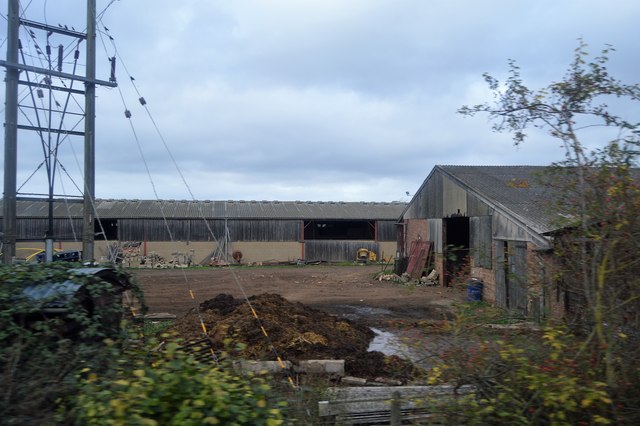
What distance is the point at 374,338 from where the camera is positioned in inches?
512

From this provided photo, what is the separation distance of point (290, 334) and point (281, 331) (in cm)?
31

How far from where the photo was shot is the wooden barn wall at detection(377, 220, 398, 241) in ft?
139

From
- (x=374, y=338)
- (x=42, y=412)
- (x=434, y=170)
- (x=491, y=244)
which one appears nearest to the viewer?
(x=42, y=412)

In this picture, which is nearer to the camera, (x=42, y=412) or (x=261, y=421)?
(x=261, y=421)

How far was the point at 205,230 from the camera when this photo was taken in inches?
1549

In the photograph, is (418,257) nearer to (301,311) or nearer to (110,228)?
(301,311)

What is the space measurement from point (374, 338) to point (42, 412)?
10.2 m

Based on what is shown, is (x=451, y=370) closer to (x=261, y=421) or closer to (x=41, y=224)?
(x=261, y=421)

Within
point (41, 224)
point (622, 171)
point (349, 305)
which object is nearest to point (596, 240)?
point (622, 171)

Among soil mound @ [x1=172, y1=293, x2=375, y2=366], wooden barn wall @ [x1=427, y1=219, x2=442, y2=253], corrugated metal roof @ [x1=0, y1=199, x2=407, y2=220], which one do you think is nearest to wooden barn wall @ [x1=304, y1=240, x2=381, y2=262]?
corrugated metal roof @ [x1=0, y1=199, x2=407, y2=220]

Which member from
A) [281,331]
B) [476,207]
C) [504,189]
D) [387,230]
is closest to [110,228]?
[387,230]

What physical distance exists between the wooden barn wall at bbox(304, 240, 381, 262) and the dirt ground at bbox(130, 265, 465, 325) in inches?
291

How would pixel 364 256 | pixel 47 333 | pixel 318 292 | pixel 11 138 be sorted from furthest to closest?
pixel 364 256, pixel 318 292, pixel 11 138, pixel 47 333

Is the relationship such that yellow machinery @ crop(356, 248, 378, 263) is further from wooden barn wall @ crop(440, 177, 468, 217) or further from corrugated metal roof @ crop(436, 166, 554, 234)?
wooden barn wall @ crop(440, 177, 468, 217)
